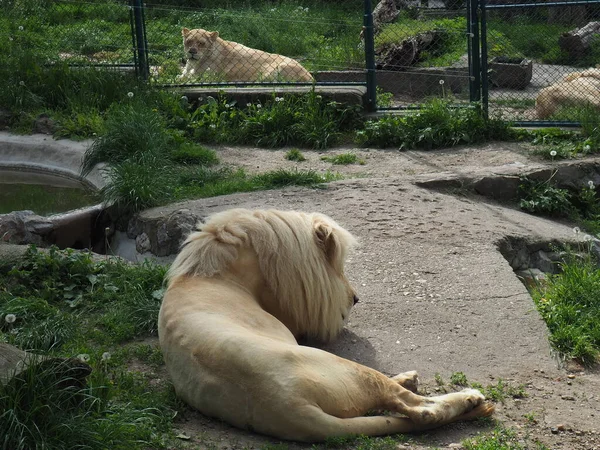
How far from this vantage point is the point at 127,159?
880cm

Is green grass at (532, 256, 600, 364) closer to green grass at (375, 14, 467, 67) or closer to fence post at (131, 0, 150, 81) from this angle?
fence post at (131, 0, 150, 81)

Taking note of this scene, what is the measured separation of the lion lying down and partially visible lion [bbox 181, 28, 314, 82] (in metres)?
6.80

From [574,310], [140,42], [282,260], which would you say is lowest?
[574,310]

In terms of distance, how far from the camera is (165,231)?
743cm

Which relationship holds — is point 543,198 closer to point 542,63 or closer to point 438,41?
point 438,41

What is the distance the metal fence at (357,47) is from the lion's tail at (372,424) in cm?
585

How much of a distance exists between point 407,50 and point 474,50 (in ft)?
12.3

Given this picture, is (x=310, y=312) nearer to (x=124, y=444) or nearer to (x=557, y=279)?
(x=124, y=444)

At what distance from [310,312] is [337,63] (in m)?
8.58

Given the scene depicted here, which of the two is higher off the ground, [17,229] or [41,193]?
[17,229]

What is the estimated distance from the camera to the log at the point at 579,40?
14.2 meters

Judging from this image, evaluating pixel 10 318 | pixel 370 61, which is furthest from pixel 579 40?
pixel 10 318

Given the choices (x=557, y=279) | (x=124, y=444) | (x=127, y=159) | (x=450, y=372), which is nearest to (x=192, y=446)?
(x=124, y=444)

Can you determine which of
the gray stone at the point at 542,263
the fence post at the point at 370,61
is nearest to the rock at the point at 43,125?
the fence post at the point at 370,61
